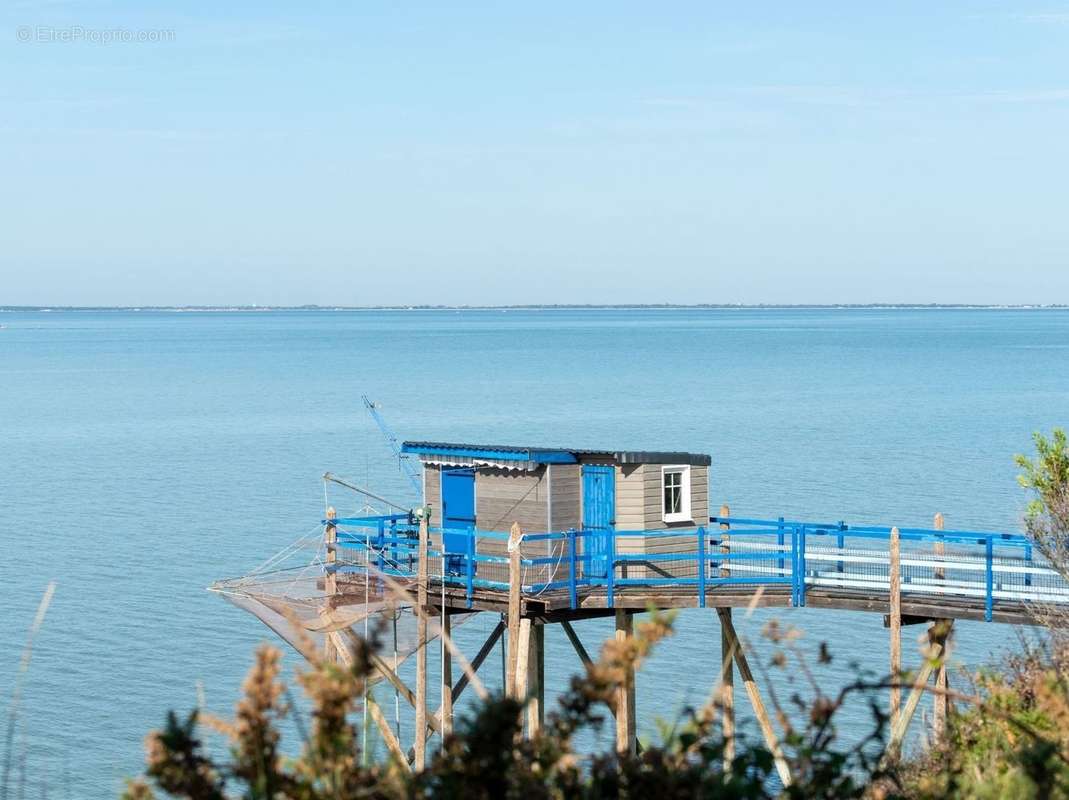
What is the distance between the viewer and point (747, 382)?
122 metres

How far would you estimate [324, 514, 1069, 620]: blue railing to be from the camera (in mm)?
20016

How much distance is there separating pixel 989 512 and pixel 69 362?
133 meters

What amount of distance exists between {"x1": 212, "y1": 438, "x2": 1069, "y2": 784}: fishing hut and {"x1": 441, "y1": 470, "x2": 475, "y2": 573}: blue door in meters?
0.02

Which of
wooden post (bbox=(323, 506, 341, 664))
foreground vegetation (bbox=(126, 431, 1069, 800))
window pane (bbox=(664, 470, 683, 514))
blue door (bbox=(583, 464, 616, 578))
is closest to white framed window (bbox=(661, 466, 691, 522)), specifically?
window pane (bbox=(664, 470, 683, 514))

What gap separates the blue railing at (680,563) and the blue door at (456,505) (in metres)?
0.26

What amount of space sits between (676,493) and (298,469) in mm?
42612

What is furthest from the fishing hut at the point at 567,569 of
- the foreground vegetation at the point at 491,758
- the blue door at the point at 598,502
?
the foreground vegetation at the point at 491,758

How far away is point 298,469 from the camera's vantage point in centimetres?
6353

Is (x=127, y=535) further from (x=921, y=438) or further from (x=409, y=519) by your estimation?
(x=921, y=438)

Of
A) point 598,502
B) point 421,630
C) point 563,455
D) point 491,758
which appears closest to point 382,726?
point 491,758

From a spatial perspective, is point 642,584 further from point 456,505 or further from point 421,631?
point 456,505

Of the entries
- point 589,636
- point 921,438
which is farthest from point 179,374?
point 589,636

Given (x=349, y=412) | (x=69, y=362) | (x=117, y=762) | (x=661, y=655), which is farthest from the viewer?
(x=69, y=362)

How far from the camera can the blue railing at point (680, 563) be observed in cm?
2002
